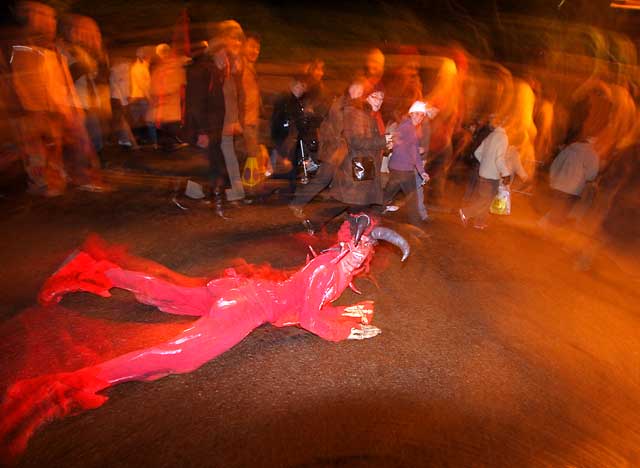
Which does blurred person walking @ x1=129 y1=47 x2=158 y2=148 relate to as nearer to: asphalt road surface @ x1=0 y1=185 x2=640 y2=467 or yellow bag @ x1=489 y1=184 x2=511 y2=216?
asphalt road surface @ x1=0 y1=185 x2=640 y2=467

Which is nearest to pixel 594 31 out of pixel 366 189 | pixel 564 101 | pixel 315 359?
pixel 564 101

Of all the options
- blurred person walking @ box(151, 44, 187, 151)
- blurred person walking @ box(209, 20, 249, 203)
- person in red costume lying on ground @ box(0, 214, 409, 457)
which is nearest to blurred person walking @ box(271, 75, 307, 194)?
blurred person walking @ box(209, 20, 249, 203)

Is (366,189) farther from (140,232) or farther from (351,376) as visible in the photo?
(140,232)

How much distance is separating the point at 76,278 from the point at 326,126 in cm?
302

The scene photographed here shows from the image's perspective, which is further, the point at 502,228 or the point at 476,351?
the point at 502,228

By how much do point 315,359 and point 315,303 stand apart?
0.47 metres

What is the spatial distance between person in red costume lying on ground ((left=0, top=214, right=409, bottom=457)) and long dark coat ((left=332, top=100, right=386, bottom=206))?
1.35 meters

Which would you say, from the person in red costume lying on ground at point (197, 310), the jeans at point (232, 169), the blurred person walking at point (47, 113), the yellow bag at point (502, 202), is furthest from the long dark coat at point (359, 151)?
the blurred person walking at point (47, 113)

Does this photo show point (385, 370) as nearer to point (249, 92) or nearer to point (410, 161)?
point (410, 161)

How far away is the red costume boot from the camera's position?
166 inches

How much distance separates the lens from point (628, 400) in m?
3.78

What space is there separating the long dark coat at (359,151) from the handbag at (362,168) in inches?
1.6

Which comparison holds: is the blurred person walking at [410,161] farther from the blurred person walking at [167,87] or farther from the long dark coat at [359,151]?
the blurred person walking at [167,87]

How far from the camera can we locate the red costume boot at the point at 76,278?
13.8 feet
